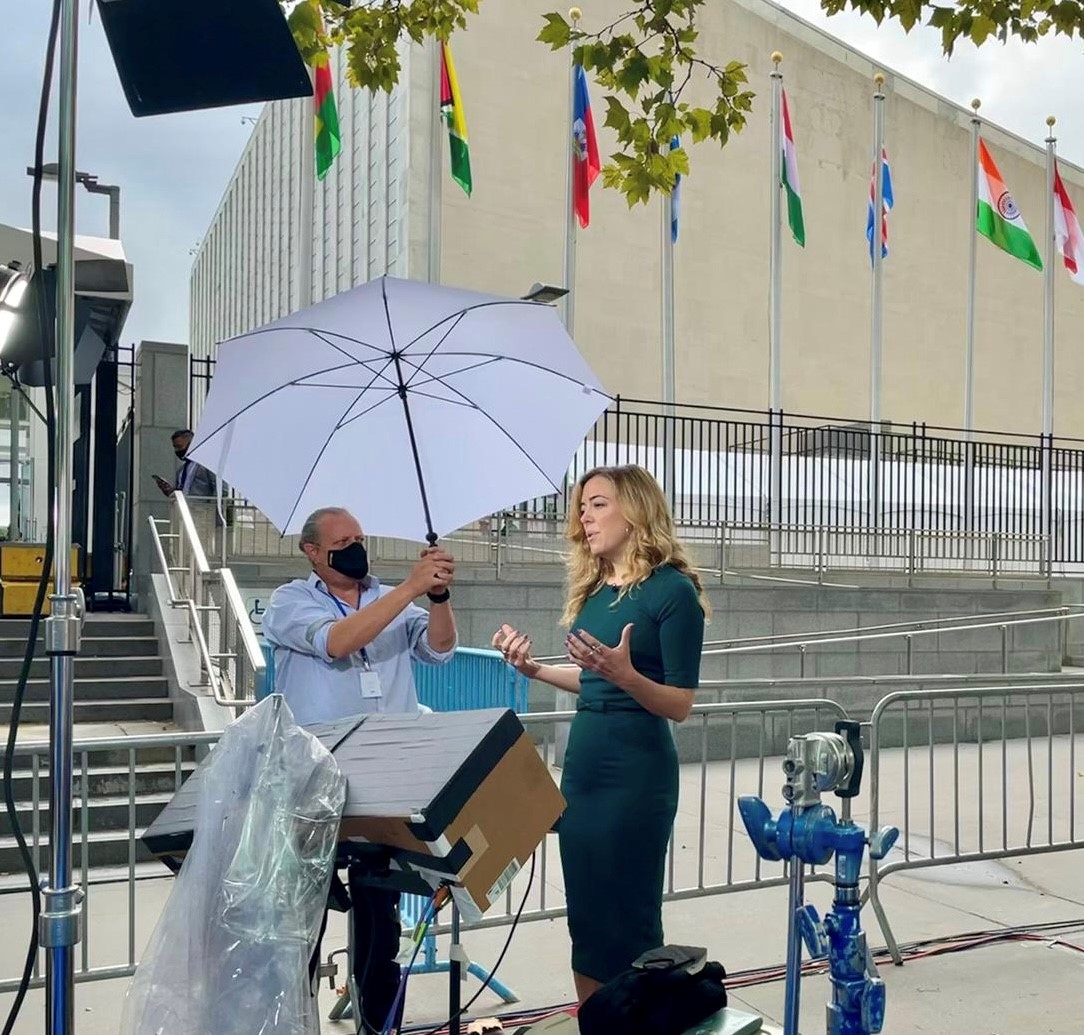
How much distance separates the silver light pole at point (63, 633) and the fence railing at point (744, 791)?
1.57 m

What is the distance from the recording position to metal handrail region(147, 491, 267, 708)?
7082mm

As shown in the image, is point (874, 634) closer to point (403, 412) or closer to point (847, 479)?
point (847, 479)

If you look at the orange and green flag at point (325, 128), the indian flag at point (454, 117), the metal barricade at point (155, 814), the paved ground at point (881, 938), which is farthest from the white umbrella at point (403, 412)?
the indian flag at point (454, 117)

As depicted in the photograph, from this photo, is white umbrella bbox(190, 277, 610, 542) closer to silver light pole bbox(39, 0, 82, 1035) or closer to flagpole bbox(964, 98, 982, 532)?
silver light pole bbox(39, 0, 82, 1035)

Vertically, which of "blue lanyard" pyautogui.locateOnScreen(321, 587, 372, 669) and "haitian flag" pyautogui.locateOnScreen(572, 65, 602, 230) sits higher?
"haitian flag" pyautogui.locateOnScreen(572, 65, 602, 230)

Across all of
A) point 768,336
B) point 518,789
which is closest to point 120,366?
point 518,789

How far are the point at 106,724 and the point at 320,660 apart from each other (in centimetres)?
566

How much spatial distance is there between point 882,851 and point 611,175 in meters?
4.45

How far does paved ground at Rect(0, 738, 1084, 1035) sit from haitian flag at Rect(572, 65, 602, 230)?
33.5 ft

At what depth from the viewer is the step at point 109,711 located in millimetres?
8375

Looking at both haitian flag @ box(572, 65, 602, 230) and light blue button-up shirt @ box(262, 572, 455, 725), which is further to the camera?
haitian flag @ box(572, 65, 602, 230)

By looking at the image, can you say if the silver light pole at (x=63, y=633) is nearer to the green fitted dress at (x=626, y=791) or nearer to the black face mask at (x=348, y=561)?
the black face mask at (x=348, y=561)

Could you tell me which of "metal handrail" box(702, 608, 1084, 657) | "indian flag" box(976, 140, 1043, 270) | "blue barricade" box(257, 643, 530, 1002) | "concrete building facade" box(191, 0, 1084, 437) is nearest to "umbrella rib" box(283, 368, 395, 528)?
"blue barricade" box(257, 643, 530, 1002)

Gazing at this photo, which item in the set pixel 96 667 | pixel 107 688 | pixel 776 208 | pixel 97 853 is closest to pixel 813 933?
pixel 97 853
